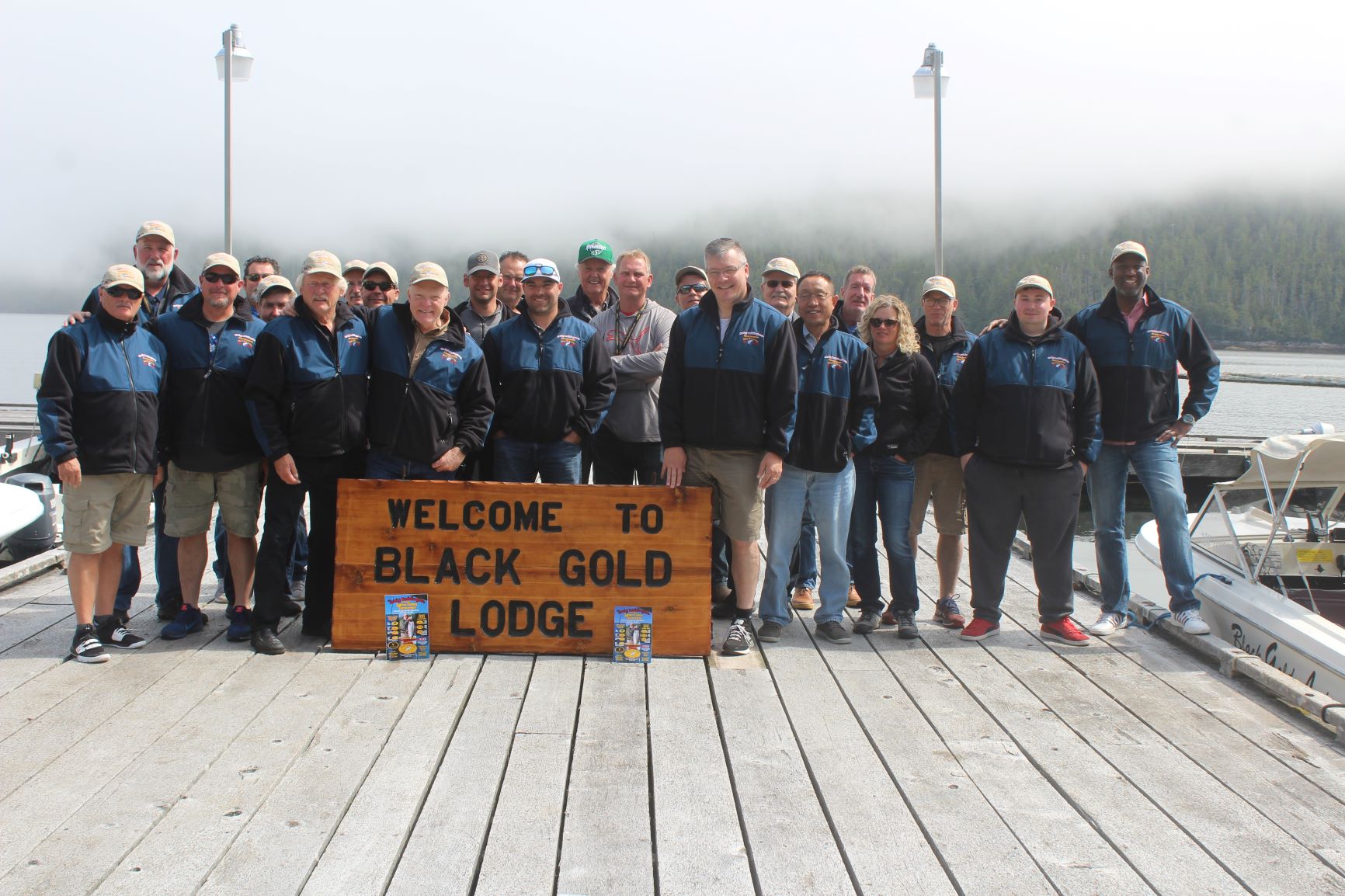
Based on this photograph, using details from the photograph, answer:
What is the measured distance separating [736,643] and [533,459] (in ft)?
4.86

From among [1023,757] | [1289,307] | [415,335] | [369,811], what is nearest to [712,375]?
[415,335]

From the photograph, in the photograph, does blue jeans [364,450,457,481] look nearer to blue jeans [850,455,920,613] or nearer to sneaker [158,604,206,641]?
sneaker [158,604,206,641]

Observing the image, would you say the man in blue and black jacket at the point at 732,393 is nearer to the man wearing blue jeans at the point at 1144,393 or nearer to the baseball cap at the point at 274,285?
the man wearing blue jeans at the point at 1144,393

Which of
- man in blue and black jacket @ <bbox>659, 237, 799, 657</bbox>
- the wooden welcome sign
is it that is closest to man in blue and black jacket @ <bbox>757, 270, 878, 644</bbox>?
man in blue and black jacket @ <bbox>659, 237, 799, 657</bbox>

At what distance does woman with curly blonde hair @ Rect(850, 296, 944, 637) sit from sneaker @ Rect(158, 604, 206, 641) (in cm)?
359

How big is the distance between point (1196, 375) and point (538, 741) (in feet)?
14.0

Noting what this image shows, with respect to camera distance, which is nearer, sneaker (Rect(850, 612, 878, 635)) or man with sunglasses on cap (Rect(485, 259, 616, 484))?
man with sunglasses on cap (Rect(485, 259, 616, 484))

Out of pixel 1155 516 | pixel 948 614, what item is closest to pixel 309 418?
pixel 948 614

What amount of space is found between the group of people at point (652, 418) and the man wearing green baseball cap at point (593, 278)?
31 cm

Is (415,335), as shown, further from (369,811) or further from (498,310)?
(369,811)

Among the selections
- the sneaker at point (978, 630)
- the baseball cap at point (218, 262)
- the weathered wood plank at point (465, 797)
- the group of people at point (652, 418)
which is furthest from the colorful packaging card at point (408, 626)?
the sneaker at point (978, 630)

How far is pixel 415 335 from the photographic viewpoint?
17.8 ft

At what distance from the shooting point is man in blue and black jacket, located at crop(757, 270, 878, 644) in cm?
546

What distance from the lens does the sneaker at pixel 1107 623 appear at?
5926 millimetres
